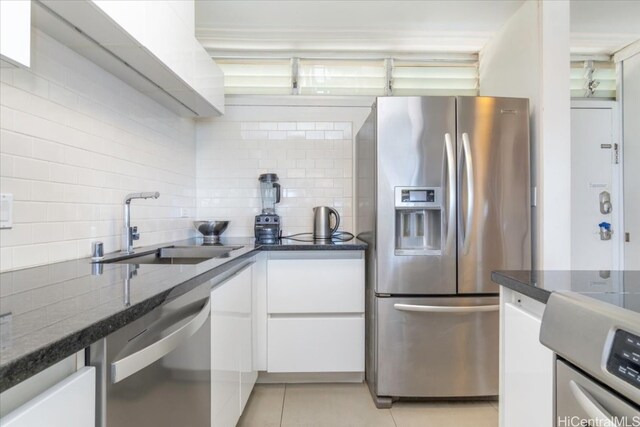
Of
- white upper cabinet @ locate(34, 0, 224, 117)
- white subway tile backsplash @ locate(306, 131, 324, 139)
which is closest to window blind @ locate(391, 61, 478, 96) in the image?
white subway tile backsplash @ locate(306, 131, 324, 139)

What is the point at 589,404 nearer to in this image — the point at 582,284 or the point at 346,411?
the point at 582,284

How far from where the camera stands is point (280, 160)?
2.65 meters

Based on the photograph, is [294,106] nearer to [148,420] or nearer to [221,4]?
[221,4]

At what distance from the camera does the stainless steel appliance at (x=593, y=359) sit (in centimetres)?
55

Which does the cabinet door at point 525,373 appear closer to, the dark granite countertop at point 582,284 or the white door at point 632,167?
the dark granite countertop at point 582,284

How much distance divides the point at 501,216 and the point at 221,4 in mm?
2128

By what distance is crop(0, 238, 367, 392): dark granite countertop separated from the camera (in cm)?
47

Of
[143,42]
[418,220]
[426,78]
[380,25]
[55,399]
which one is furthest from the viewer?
[426,78]

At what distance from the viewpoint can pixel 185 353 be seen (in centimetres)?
99

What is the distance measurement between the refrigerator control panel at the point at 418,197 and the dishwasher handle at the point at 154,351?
1206mm

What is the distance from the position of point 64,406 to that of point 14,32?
0.84m

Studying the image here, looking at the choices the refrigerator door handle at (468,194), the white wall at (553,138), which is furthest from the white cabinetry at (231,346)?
the white wall at (553,138)

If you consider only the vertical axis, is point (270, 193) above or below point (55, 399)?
above

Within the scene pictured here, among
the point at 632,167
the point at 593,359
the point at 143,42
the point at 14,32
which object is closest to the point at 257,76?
the point at 143,42
